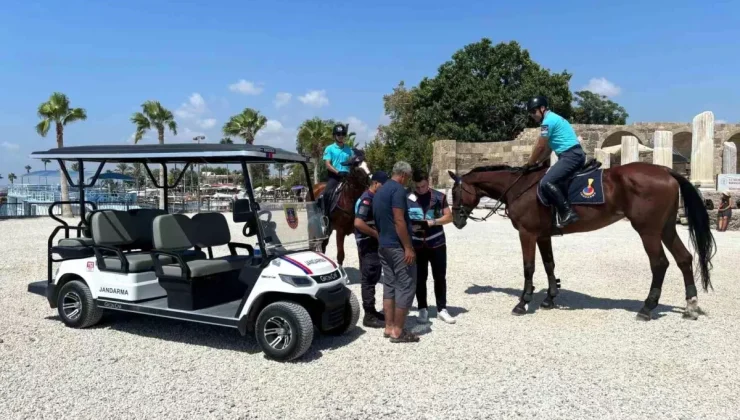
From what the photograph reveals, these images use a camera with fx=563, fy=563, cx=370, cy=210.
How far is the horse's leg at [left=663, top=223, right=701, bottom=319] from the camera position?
6973 millimetres

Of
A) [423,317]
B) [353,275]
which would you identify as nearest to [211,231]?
[423,317]

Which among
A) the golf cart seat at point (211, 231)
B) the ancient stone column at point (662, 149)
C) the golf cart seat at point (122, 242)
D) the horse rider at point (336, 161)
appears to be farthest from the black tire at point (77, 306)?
the ancient stone column at point (662, 149)

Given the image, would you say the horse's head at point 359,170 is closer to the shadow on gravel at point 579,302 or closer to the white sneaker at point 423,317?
the shadow on gravel at point 579,302

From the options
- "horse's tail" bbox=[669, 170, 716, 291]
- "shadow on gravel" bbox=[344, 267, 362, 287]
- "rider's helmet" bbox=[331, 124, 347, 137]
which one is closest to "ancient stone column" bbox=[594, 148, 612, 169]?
"shadow on gravel" bbox=[344, 267, 362, 287]

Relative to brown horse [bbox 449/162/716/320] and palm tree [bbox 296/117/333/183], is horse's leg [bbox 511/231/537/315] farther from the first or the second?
palm tree [bbox 296/117/333/183]

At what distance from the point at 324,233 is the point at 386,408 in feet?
8.88

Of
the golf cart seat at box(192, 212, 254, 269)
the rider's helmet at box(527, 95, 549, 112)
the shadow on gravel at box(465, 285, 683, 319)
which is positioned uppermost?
the rider's helmet at box(527, 95, 549, 112)

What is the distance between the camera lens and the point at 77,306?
6.50 metres

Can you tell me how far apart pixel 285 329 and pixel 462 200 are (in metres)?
3.80

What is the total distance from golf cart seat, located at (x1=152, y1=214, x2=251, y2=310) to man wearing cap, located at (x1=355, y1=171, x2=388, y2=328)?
1.38m

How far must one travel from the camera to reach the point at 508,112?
1495 inches

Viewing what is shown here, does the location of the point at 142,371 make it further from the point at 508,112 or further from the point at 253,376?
the point at 508,112

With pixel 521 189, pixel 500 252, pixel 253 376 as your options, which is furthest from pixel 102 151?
pixel 500 252

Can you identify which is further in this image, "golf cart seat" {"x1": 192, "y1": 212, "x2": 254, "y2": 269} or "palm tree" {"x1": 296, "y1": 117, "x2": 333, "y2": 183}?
"palm tree" {"x1": 296, "y1": 117, "x2": 333, "y2": 183}
